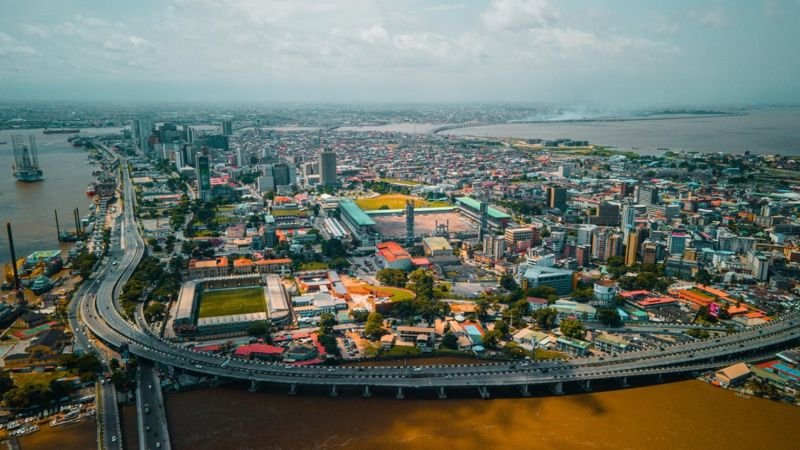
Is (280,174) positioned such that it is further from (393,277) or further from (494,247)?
(393,277)

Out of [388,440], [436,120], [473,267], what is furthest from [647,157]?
[436,120]

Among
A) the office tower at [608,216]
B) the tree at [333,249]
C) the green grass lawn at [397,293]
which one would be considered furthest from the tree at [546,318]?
the office tower at [608,216]

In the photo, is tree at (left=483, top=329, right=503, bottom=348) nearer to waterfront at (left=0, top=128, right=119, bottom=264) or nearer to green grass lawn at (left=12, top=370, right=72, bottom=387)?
green grass lawn at (left=12, top=370, right=72, bottom=387)

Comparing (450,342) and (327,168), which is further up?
(327,168)

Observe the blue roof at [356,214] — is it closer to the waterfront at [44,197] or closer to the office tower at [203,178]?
the office tower at [203,178]

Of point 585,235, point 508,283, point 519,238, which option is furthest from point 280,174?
point 508,283
